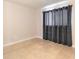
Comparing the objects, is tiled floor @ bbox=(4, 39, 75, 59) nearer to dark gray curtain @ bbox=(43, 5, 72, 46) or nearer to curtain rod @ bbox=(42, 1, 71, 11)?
dark gray curtain @ bbox=(43, 5, 72, 46)

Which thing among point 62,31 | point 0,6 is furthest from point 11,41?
point 0,6

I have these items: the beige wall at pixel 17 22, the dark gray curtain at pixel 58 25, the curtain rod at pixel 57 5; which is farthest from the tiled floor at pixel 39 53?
the curtain rod at pixel 57 5

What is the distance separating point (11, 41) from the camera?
404cm

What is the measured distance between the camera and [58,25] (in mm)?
4023

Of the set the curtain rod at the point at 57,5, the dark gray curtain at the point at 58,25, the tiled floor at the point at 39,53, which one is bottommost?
the tiled floor at the point at 39,53

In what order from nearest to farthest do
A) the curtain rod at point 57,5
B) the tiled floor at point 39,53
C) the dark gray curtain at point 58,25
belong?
the tiled floor at point 39,53 < the dark gray curtain at point 58,25 < the curtain rod at point 57,5

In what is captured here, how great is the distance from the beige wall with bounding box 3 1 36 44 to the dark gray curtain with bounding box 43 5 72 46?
108 centimetres

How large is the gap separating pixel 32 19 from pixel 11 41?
217 centimetres

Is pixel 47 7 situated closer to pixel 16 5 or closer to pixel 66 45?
pixel 16 5

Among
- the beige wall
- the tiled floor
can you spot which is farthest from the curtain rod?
the tiled floor

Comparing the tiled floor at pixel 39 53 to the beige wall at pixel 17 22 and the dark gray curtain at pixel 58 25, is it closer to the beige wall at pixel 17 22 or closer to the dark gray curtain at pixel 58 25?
the dark gray curtain at pixel 58 25

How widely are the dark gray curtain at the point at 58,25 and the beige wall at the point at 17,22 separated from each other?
1083mm

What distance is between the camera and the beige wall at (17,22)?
3.83m

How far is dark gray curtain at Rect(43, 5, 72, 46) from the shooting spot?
11.7 ft
